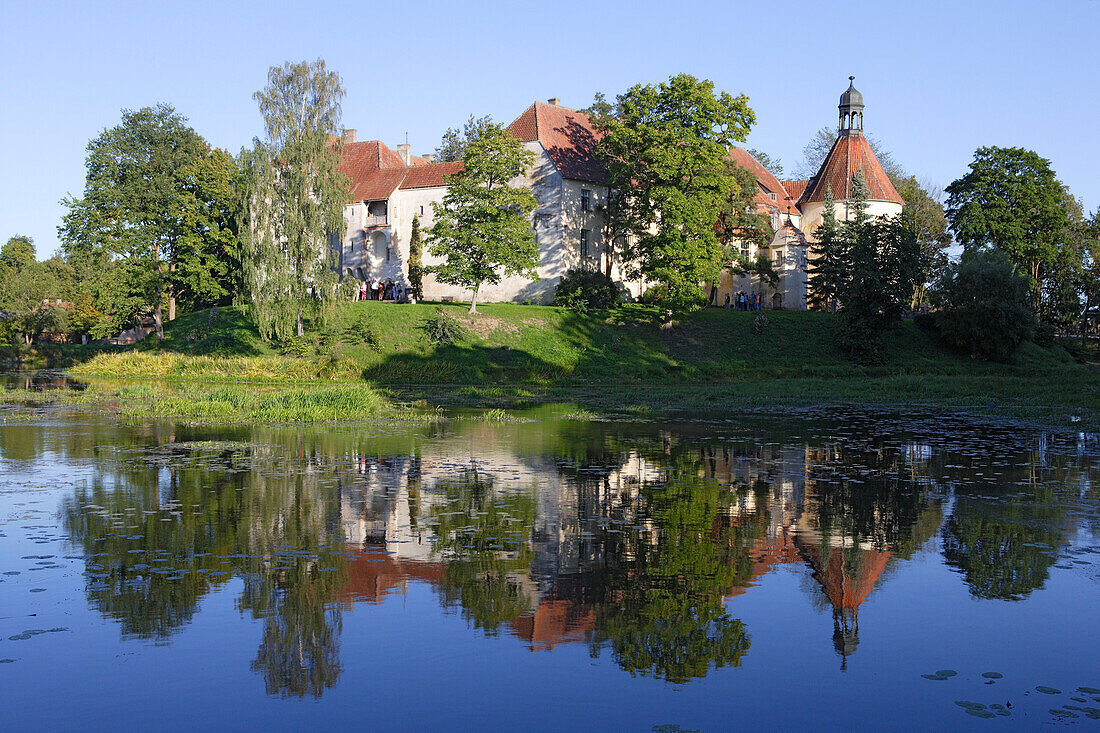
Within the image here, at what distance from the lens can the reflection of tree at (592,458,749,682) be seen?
26.6 ft

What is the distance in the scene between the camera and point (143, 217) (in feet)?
199

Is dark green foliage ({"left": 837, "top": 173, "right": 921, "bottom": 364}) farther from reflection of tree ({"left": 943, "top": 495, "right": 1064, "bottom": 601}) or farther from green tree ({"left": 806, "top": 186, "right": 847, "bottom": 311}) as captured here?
reflection of tree ({"left": 943, "top": 495, "right": 1064, "bottom": 601})

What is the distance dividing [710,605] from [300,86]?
147ft

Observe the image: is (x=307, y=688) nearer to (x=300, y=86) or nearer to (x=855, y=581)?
(x=855, y=581)

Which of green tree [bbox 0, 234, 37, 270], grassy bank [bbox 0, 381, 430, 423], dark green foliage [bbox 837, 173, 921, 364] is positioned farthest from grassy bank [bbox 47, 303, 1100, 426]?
green tree [bbox 0, 234, 37, 270]

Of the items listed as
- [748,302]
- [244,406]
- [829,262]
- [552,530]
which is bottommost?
[552,530]

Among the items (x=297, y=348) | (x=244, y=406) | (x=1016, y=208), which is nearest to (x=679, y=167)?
(x=297, y=348)

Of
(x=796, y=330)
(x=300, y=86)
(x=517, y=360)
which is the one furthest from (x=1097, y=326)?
(x=300, y=86)

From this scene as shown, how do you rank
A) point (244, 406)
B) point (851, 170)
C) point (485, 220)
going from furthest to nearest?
point (851, 170) → point (485, 220) → point (244, 406)

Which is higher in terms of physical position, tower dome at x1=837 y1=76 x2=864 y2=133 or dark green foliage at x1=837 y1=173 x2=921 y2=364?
tower dome at x1=837 y1=76 x2=864 y2=133

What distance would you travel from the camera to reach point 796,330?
5766cm

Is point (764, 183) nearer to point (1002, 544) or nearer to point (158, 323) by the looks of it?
point (158, 323)

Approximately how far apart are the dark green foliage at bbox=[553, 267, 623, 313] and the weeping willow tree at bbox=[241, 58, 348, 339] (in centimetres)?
1516

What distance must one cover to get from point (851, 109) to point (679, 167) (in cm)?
2531
